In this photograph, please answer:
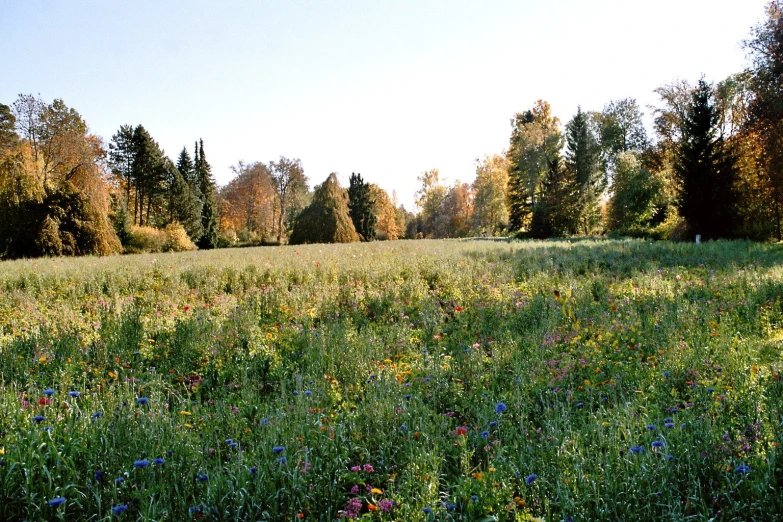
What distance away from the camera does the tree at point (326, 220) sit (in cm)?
3606

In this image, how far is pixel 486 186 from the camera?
54.7 metres

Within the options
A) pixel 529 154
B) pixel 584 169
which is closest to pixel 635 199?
pixel 584 169

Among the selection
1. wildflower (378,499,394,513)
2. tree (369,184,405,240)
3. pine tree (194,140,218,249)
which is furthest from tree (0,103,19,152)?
wildflower (378,499,394,513)

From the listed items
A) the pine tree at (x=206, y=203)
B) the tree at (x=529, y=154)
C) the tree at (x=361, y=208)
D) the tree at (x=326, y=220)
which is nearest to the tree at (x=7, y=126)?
the pine tree at (x=206, y=203)

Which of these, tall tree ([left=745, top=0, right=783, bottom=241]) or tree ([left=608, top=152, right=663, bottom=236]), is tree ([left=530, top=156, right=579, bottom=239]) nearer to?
tree ([left=608, top=152, right=663, bottom=236])

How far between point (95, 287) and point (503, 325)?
27.9ft

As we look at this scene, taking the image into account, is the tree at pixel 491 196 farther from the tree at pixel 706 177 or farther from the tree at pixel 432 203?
the tree at pixel 706 177

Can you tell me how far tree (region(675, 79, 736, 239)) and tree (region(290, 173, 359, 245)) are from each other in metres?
24.2

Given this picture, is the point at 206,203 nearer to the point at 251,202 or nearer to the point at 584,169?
the point at 251,202

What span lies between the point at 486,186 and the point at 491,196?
145cm

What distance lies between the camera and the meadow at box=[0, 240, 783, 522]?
7.67 ft

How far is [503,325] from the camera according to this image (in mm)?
6273

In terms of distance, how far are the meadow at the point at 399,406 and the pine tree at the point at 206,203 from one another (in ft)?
123

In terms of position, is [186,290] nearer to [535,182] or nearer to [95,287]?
[95,287]
